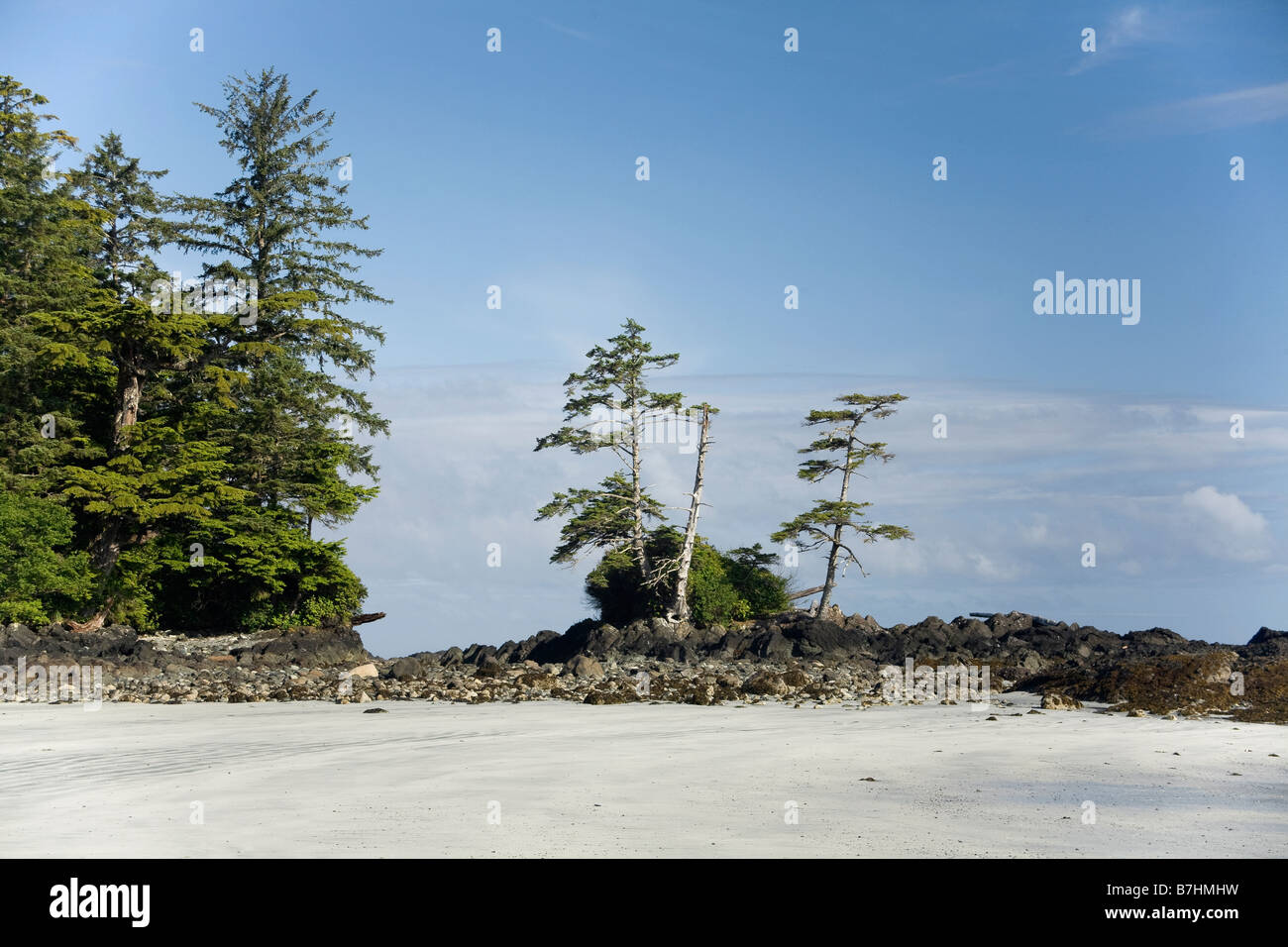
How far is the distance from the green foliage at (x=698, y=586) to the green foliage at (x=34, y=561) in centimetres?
1487

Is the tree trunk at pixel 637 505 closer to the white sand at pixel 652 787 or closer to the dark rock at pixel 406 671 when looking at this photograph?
the dark rock at pixel 406 671

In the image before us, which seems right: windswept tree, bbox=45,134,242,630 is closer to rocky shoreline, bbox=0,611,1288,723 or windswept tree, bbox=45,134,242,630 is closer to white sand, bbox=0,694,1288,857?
rocky shoreline, bbox=0,611,1288,723

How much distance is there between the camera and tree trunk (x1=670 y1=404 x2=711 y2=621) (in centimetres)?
3038

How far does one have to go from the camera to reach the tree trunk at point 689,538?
30.4 m

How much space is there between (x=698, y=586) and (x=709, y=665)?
8.39m

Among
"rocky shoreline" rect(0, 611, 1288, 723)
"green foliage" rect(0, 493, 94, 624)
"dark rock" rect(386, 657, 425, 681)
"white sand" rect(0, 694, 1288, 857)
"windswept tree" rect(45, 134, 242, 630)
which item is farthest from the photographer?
"windswept tree" rect(45, 134, 242, 630)

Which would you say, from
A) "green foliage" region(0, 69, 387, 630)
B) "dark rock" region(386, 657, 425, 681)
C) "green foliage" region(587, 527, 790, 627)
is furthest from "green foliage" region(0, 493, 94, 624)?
"green foliage" region(587, 527, 790, 627)

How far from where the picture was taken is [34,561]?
26.9 m

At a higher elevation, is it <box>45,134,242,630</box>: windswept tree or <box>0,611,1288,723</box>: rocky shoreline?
<box>45,134,242,630</box>: windswept tree

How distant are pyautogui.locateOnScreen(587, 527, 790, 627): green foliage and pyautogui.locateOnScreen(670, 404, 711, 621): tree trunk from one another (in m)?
0.50

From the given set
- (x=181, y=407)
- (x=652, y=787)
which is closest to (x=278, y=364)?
(x=181, y=407)

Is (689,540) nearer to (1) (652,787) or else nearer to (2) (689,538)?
(2) (689,538)
